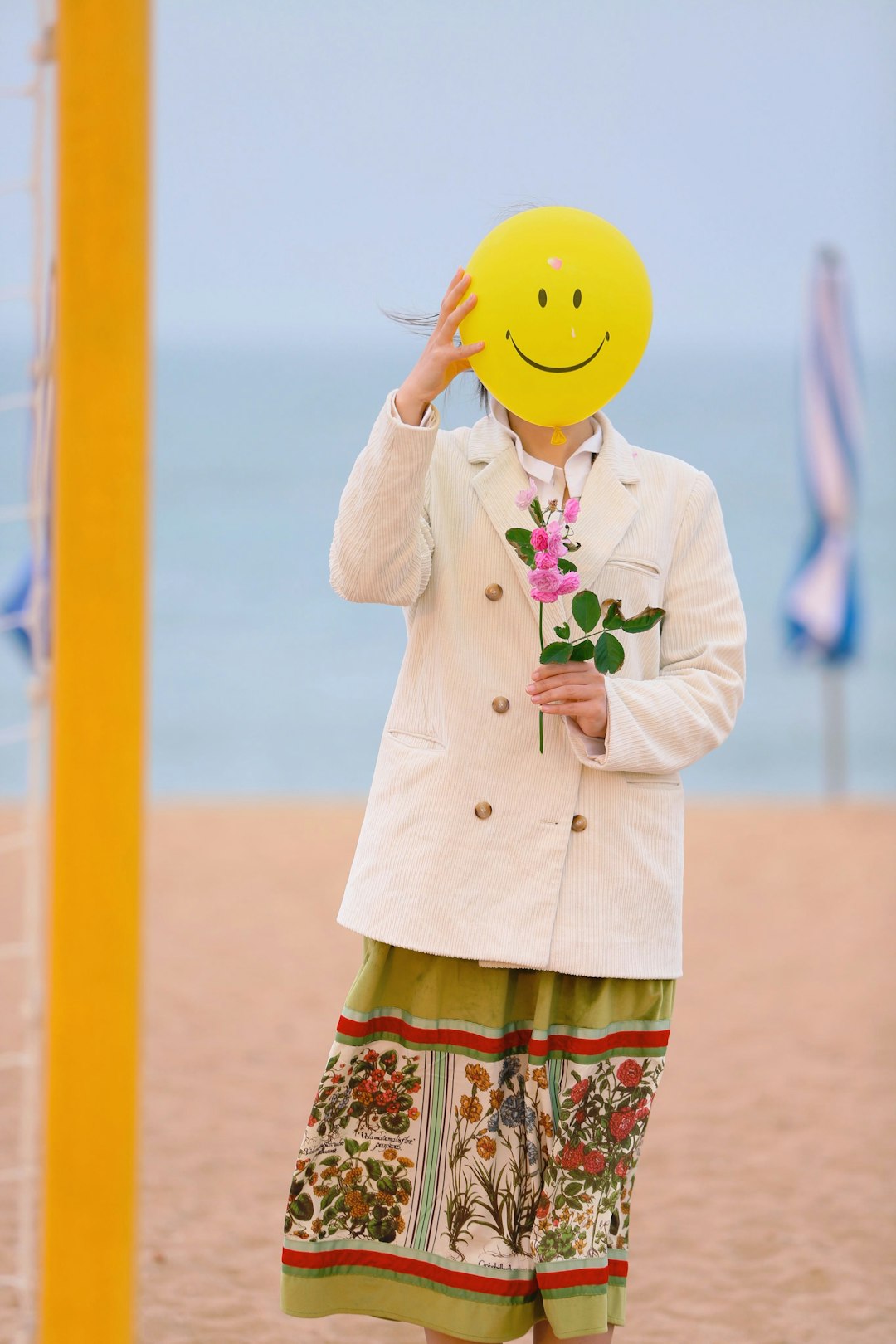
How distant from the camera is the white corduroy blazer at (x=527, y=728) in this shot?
2.04 m

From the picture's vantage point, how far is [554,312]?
1.95 m

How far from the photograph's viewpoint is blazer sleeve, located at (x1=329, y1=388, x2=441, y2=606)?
194 centimetres

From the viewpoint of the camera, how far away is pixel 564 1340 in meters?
2.11

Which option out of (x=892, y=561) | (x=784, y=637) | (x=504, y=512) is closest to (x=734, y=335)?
(x=892, y=561)

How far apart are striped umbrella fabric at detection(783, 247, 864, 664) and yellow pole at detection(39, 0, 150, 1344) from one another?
720cm

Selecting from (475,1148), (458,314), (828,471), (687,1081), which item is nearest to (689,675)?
(458,314)

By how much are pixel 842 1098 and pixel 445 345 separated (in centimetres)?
318

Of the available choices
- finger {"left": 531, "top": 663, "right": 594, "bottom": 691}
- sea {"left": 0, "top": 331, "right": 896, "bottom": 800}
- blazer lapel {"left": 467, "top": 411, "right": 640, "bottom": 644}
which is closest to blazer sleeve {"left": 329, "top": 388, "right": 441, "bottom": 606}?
blazer lapel {"left": 467, "top": 411, "right": 640, "bottom": 644}

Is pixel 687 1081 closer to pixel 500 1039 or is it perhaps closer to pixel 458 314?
pixel 500 1039

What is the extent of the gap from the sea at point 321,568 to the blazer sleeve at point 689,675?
6.85 meters

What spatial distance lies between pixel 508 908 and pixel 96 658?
680 mm

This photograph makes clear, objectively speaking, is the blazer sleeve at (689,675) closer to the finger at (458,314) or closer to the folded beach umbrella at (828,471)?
the finger at (458,314)

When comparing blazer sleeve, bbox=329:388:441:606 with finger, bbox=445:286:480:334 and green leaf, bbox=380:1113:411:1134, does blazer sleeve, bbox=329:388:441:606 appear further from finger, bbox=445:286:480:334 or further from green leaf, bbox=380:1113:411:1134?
green leaf, bbox=380:1113:411:1134

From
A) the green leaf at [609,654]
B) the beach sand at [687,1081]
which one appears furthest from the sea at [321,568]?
the green leaf at [609,654]
